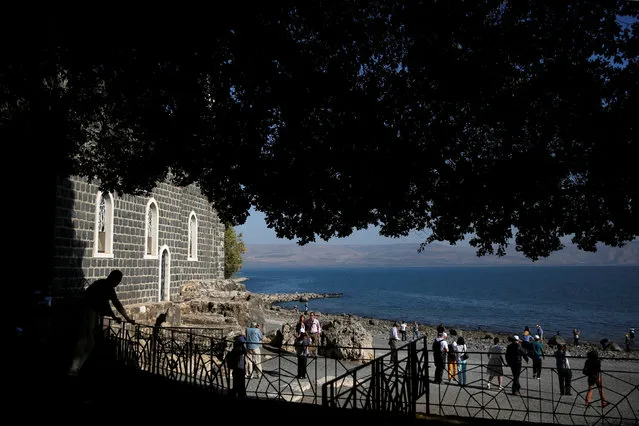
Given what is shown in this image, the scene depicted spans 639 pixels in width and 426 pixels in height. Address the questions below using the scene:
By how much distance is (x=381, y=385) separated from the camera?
7.58m

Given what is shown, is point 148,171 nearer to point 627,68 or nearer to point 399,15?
point 399,15

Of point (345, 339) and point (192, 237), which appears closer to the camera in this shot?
point (345, 339)

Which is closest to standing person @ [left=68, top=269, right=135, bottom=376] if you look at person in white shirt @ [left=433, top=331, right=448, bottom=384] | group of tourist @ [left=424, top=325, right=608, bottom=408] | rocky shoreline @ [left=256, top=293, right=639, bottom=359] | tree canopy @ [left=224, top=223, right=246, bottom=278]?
group of tourist @ [left=424, top=325, right=608, bottom=408]

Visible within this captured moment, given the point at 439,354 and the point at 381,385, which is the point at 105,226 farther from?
the point at 381,385

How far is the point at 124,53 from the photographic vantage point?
913 centimetres

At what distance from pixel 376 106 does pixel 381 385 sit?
473 centimetres

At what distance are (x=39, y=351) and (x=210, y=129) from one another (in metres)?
5.70

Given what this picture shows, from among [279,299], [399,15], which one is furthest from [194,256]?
[279,299]

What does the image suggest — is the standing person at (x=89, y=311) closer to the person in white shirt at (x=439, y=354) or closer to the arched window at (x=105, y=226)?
the person in white shirt at (x=439, y=354)

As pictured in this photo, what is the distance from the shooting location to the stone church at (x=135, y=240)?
55.3 feet

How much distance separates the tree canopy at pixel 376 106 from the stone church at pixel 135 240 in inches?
190

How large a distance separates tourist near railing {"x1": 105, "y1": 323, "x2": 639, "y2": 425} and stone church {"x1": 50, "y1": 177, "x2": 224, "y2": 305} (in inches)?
146

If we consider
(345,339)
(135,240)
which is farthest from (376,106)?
(135,240)

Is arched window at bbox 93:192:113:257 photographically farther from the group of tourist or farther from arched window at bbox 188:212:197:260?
the group of tourist
